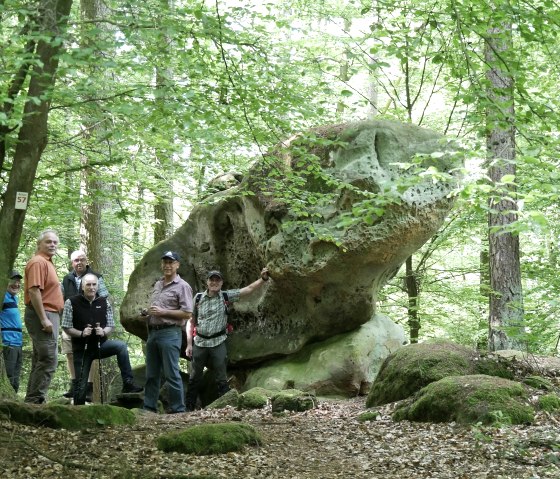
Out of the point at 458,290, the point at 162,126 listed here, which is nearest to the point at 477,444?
the point at 162,126

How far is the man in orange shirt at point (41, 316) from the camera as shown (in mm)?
8062

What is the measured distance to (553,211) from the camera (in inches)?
477

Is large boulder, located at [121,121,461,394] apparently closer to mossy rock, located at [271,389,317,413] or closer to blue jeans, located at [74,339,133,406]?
mossy rock, located at [271,389,317,413]

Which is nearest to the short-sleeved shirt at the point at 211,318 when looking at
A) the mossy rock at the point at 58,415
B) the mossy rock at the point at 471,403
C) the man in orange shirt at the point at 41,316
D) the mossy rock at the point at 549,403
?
the man in orange shirt at the point at 41,316

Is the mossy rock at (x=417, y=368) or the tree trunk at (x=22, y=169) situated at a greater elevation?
the tree trunk at (x=22, y=169)

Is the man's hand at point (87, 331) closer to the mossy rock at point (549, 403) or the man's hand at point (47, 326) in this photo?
the man's hand at point (47, 326)

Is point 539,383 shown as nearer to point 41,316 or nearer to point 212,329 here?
point 212,329

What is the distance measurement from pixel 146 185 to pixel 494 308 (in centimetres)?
655

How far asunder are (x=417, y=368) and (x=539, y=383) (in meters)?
1.34

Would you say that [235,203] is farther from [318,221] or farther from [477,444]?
[477,444]

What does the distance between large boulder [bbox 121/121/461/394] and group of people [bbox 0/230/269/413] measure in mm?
1305

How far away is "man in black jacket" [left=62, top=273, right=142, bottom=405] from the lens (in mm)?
8609

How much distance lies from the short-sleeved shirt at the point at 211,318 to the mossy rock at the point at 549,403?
4.72 metres

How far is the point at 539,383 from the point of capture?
727 cm
